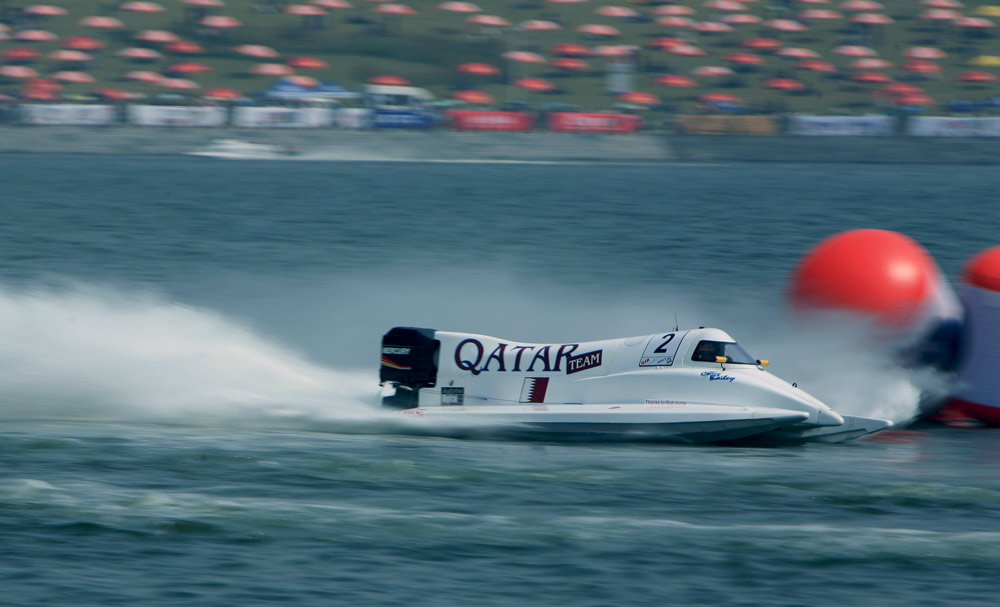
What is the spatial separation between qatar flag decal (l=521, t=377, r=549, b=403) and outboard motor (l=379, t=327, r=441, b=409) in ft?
3.45

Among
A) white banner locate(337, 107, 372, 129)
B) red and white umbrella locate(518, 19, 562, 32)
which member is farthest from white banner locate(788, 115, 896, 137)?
red and white umbrella locate(518, 19, 562, 32)

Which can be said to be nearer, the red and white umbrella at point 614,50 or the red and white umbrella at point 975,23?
the red and white umbrella at point 614,50

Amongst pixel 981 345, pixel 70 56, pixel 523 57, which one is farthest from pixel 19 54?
pixel 981 345

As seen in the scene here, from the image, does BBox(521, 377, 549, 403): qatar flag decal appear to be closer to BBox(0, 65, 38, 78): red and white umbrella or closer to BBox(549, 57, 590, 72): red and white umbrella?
BBox(549, 57, 590, 72): red and white umbrella

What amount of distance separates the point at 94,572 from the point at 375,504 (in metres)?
2.42

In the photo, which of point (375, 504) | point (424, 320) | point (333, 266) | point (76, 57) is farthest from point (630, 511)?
point (76, 57)

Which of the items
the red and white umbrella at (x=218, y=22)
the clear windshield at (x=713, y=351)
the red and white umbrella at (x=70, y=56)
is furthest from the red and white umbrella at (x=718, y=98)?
the clear windshield at (x=713, y=351)

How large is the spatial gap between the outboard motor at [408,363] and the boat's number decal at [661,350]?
7.68ft

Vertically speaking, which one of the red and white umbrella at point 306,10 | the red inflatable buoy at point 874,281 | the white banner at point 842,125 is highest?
the red and white umbrella at point 306,10

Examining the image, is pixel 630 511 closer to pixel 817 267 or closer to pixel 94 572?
pixel 94 572

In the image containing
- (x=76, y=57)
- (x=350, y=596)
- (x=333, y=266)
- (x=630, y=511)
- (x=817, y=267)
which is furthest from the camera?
(x=76, y=57)

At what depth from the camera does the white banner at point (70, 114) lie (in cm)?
5362

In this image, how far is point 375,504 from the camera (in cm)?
997

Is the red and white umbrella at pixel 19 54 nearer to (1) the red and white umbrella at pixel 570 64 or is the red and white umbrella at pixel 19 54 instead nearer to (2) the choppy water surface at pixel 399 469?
(1) the red and white umbrella at pixel 570 64
